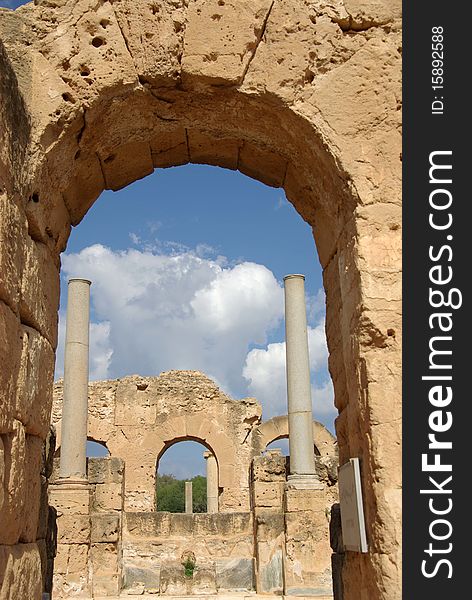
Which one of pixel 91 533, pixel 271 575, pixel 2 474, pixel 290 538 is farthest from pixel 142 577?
pixel 2 474

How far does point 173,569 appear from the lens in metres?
14.7

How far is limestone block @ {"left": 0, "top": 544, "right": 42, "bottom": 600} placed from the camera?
3.23 m

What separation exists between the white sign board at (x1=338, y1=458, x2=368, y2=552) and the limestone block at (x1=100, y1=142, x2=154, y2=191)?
2.48 metres

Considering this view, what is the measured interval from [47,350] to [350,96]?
91.9 inches

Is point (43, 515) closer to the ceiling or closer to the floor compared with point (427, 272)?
closer to the floor

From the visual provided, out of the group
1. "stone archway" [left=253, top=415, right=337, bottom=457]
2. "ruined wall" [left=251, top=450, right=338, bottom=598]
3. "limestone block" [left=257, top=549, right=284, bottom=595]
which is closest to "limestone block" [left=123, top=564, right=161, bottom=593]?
"limestone block" [left=257, top=549, right=284, bottom=595]

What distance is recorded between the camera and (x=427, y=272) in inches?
132

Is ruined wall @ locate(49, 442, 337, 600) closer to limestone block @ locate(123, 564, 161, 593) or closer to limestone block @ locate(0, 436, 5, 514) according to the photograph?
limestone block @ locate(123, 564, 161, 593)

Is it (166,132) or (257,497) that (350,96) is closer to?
(166,132)

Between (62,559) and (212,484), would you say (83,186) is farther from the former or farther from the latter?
(212,484)

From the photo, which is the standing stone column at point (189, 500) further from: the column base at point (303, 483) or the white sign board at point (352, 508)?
the white sign board at point (352, 508)

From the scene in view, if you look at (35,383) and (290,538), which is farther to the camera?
(290,538)

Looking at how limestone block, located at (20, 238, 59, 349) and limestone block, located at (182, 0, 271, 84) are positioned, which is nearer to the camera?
limestone block, located at (20, 238, 59, 349)

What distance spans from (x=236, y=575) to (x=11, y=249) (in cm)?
1313
